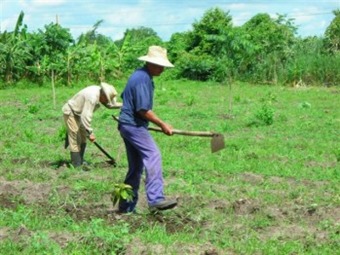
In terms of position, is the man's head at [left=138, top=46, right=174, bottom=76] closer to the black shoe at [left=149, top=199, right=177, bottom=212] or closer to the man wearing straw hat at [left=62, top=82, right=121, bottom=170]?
the black shoe at [left=149, top=199, right=177, bottom=212]

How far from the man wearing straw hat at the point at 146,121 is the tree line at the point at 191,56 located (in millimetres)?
16673

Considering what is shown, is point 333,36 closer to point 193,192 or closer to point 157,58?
point 193,192

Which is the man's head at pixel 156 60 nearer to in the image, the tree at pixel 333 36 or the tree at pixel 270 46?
the tree at pixel 270 46

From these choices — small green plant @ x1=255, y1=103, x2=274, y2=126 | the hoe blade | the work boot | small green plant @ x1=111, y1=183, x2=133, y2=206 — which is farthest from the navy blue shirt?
small green plant @ x1=255, y1=103, x2=274, y2=126

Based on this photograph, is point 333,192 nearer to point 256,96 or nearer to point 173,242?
point 173,242

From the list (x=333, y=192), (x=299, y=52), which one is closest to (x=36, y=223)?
(x=333, y=192)

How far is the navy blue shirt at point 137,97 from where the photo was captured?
22.6 feet

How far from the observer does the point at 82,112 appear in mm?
9211

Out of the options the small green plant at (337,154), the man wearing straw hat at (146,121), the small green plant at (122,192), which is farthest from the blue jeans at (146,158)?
the small green plant at (337,154)

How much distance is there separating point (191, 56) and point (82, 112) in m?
19.3

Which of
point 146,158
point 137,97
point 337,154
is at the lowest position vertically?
point 337,154

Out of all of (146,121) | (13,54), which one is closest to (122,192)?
(146,121)

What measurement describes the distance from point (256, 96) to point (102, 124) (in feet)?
25.5

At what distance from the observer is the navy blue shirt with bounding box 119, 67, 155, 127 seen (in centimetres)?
690
